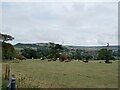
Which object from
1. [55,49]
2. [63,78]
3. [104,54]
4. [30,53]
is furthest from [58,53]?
[63,78]

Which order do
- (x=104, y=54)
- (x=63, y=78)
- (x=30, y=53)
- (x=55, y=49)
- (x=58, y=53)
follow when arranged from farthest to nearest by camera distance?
(x=55, y=49) < (x=58, y=53) < (x=30, y=53) < (x=104, y=54) < (x=63, y=78)

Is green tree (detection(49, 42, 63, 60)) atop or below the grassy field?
atop

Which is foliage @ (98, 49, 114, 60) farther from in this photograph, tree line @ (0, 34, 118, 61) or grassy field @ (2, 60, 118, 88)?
grassy field @ (2, 60, 118, 88)

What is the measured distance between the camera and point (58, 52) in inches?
1983

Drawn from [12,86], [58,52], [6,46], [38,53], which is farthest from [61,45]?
[12,86]

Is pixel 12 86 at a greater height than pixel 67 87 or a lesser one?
greater

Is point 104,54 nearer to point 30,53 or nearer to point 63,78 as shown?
point 30,53

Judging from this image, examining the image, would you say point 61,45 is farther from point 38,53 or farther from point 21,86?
point 21,86

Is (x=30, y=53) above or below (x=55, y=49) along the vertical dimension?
below

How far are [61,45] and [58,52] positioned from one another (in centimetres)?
154

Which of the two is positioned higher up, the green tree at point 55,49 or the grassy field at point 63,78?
the green tree at point 55,49

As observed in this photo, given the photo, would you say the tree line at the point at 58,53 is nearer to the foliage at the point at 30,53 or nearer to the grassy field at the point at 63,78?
the foliage at the point at 30,53

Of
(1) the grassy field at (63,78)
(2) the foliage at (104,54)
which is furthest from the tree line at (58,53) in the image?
(1) the grassy field at (63,78)

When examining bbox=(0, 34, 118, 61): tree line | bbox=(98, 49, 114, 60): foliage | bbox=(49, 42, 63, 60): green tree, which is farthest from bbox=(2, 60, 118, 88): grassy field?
bbox=(49, 42, 63, 60): green tree
